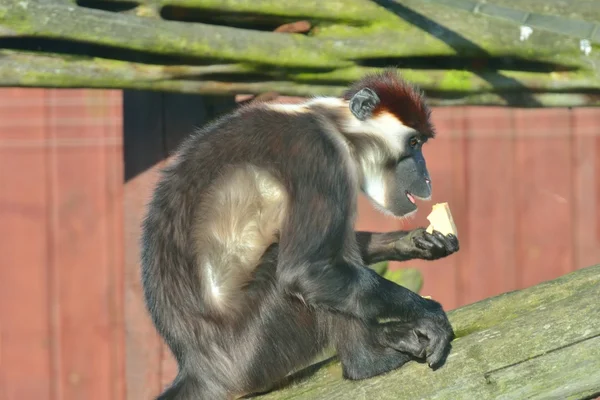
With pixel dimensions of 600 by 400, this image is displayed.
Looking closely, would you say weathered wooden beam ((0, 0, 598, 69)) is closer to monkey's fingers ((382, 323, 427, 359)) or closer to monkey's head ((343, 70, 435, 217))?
Answer: monkey's head ((343, 70, 435, 217))

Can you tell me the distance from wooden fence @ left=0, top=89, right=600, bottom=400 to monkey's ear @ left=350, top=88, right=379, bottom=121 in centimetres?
298

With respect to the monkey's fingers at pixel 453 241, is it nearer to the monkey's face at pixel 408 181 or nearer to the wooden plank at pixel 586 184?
the monkey's face at pixel 408 181

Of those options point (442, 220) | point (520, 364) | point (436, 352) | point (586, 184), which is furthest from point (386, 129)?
point (586, 184)

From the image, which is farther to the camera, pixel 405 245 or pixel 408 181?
pixel 405 245

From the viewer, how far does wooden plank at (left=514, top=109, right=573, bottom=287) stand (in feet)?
25.1

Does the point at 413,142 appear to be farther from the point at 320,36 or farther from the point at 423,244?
the point at 320,36

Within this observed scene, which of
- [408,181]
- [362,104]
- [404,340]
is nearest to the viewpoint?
[404,340]

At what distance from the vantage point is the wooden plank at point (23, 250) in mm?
7262

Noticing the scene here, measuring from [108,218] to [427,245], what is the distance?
11.7 ft

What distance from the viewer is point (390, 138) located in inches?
166

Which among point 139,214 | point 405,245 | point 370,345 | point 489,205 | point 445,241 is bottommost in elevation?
point 489,205

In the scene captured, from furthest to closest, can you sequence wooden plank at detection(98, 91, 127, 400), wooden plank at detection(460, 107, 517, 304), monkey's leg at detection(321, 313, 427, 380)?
1. wooden plank at detection(460, 107, 517, 304)
2. wooden plank at detection(98, 91, 127, 400)
3. monkey's leg at detection(321, 313, 427, 380)

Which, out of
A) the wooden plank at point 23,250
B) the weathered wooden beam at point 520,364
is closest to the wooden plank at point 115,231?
the wooden plank at point 23,250

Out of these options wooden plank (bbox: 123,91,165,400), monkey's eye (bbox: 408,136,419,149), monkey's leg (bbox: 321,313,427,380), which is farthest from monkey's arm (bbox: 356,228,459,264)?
wooden plank (bbox: 123,91,165,400)
